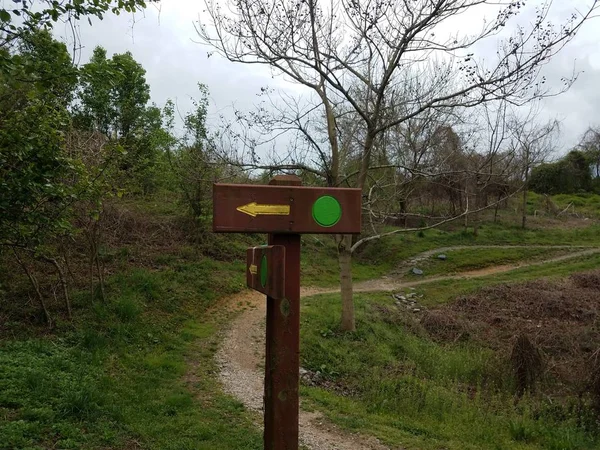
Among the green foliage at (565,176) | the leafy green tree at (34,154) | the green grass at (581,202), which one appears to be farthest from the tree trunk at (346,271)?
the green foliage at (565,176)

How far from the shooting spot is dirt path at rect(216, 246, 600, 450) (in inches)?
213

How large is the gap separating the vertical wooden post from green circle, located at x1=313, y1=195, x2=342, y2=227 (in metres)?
0.18

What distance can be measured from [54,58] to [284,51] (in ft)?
21.9

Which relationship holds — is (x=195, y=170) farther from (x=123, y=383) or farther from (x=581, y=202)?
(x=581, y=202)

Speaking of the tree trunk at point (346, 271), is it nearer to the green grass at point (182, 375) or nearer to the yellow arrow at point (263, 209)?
the green grass at point (182, 375)

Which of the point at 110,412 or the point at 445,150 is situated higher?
the point at 445,150

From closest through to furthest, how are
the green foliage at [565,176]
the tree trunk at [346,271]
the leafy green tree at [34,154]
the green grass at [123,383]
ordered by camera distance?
the leafy green tree at [34,154] < the green grass at [123,383] < the tree trunk at [346,271] < the green foliage at [565,176]

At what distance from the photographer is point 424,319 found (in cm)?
1363

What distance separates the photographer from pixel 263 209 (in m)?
3.03

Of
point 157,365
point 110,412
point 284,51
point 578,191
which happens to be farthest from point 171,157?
Answer: point 578,191

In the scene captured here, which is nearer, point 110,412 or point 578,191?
point 110,412

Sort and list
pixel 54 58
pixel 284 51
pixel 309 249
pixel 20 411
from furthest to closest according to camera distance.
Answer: pixel 309 249 < pixel 284 51 < pixel 20 411 < pixel 54 58

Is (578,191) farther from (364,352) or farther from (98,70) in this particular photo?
(98,70)

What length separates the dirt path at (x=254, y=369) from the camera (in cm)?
541
